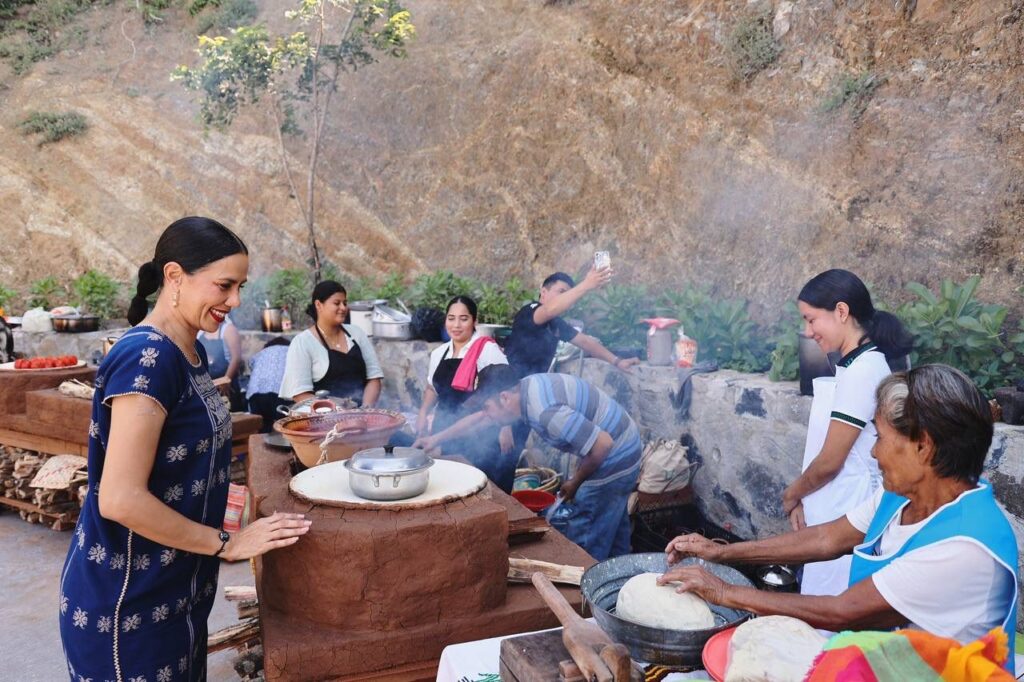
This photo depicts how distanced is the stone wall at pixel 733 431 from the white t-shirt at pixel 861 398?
0.79 meters

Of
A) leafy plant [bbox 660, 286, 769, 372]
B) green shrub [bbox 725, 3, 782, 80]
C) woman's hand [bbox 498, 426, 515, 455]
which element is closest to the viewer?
woman's hand [bbox 498, 426, 515, 455]

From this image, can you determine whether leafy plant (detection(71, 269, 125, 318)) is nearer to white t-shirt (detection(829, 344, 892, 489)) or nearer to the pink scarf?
the pink scarf

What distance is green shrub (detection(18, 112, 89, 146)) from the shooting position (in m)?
15.1

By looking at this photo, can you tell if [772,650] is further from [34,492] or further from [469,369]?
[34,492]

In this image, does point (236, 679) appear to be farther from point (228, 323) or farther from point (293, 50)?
point (293, 50)

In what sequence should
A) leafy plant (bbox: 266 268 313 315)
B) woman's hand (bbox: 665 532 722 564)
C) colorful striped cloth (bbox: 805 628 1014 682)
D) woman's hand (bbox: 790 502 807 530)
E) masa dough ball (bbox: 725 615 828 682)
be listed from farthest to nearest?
leafy plant (bbox: 266 268 313 315), woman's hand (bbox: 790 502 807 530), woman's hand (bbox: 665 532 722 564), masa dough ball (bbox: 725 615 828 682), colorful striped cloth (bbox: 805 628 1014 682)

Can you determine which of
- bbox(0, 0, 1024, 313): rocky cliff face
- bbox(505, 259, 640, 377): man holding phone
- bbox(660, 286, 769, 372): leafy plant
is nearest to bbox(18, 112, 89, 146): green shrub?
bbox(0, 0, 1024, 313): rocky cliff face

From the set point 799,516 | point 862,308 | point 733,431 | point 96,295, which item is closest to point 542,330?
point 733,431

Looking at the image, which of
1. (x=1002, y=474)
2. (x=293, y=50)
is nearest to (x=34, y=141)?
(x=293, y=50)

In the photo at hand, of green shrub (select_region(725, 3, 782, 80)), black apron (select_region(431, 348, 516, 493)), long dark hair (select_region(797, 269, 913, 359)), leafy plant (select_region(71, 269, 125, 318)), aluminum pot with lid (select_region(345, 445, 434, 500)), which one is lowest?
black apron (select_region(431, 348, 516, 493))

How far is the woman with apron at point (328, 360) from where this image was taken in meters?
4.61

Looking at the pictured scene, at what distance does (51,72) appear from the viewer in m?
16.7

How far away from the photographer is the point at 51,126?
15109 mm

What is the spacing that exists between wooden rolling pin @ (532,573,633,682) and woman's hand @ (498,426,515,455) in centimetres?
266
